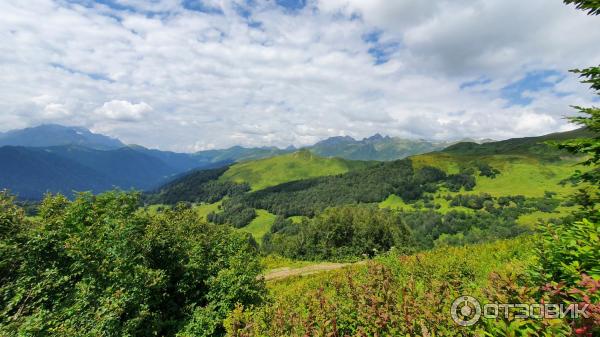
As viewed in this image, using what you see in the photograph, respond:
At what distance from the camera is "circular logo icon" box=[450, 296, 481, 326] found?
587 centimetres

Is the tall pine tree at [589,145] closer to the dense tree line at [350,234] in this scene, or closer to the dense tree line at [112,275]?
the dense tree line at [112,275]

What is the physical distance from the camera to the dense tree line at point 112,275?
12.6 metres

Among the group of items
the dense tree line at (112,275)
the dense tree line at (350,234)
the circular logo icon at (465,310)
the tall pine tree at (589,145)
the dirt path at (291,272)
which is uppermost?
the tall pine tree at (589,145)

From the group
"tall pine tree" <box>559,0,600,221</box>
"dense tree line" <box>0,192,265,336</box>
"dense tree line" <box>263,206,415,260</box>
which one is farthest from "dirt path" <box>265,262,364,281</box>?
"dense tree line" <box>263,206,415,260</box>

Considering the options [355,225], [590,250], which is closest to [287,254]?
[355,225]

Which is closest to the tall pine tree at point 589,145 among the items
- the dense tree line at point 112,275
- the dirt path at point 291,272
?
the dense tree line at point 112,275

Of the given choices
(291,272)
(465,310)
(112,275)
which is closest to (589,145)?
(465,310)

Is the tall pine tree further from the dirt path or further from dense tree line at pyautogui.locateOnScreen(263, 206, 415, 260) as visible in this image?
dense tree line at pyautogui.locateOnScreen(263, 206, 415, 260)

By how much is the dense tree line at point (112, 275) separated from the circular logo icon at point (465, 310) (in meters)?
12.1

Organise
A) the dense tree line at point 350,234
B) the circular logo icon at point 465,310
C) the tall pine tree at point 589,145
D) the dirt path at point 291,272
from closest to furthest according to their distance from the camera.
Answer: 1. the circular logo icon at point 465,310
2. the tall pine tree at point 589,145
3. the dirt path at point 291,272
4. the dense tree line at point 350,234

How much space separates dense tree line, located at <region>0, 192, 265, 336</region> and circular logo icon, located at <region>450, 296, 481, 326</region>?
12.1 meters

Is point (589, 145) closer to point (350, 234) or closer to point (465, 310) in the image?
point (465, 310)

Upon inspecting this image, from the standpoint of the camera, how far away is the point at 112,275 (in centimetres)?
1418

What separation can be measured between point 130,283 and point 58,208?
10.3 meters
